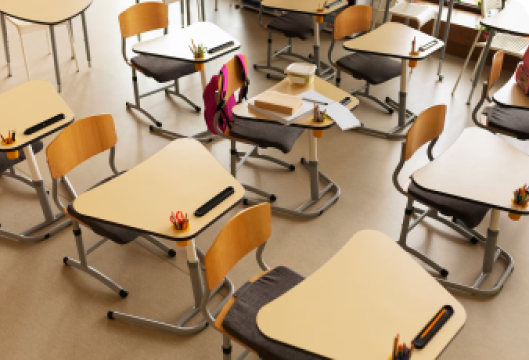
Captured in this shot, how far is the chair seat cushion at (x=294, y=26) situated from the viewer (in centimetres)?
477

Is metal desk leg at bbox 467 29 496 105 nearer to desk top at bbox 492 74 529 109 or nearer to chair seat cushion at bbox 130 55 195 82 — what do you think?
desk top at bbox 492 74 529 109

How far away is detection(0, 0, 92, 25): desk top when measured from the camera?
430 centimetres

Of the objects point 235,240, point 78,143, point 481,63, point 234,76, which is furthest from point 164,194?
point 481,63

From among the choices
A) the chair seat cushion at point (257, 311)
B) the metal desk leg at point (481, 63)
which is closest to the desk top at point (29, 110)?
the chair seat cushion at point (257, 311)

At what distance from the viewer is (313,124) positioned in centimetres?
308

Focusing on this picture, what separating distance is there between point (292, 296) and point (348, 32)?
123 inches

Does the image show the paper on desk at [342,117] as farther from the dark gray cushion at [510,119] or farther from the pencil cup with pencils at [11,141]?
the pencil cup with pencils at [11,141]

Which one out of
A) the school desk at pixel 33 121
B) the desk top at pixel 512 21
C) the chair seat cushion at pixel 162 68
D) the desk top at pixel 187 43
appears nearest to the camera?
the school desk at pixel 33 121

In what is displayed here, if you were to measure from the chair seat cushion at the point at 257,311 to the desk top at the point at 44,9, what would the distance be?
3.08 meters

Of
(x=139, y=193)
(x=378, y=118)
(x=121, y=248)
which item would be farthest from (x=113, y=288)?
(x=378, y=118)

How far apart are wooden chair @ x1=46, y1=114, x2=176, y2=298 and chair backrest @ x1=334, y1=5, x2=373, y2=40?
89.1 inches

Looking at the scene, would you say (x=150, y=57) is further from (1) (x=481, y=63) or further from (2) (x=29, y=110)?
(1) (x=481, y=63)

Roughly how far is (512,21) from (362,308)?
3187mm

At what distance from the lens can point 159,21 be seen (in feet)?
14.4
